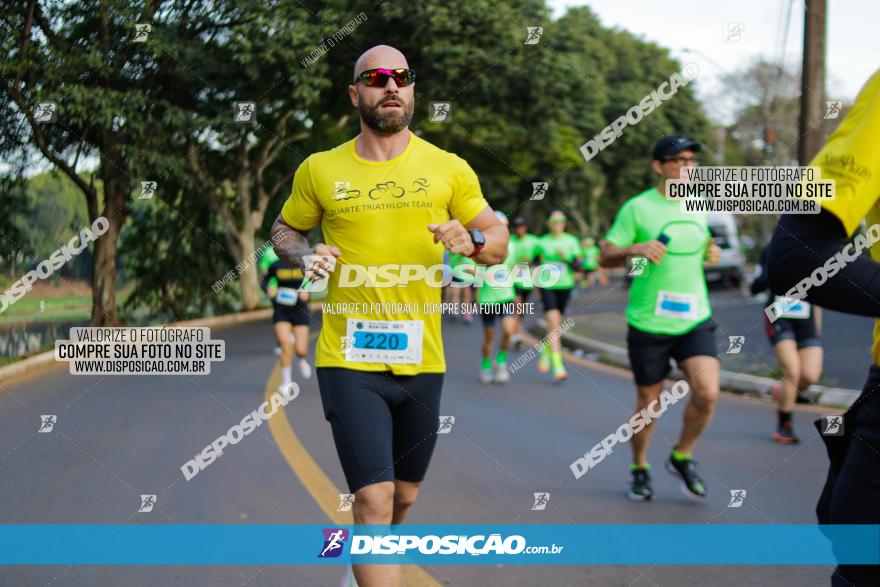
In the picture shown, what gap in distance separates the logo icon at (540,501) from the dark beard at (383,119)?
2878mm

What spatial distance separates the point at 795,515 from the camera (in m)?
5.41

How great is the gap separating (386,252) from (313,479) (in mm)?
3241

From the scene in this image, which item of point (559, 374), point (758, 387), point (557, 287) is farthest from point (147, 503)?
point (557, 287)

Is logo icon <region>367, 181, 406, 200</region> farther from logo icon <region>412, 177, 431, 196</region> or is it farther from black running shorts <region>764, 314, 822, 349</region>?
black running shorts <region>764, 314, 822, 349</region>

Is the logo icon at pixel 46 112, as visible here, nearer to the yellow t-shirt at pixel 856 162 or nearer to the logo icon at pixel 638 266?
the logo icon at pixel 638 266

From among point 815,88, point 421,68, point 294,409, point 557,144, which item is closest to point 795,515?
point 294,409

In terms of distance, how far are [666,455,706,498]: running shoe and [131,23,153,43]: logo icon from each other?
1149 centimetres

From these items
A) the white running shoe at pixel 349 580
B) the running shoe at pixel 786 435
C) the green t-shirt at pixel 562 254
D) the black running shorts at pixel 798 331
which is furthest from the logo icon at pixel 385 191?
the green t-shirt at pixel 562 254

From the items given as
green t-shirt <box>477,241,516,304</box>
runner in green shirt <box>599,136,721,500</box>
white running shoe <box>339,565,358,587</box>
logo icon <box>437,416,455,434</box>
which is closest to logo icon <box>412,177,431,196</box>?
white running shoe <box>339,565,358,587</box>

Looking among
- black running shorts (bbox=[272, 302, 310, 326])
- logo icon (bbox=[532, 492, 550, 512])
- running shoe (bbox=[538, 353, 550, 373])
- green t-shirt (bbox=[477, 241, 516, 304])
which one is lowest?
running shoe (bbox=[538, 353, 550, 373])

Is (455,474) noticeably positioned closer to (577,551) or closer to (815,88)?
(577,551)

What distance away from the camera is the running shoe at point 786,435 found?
752 centimetres

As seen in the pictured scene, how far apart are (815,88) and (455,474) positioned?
22.3 ft

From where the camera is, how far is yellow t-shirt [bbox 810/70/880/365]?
181cm
